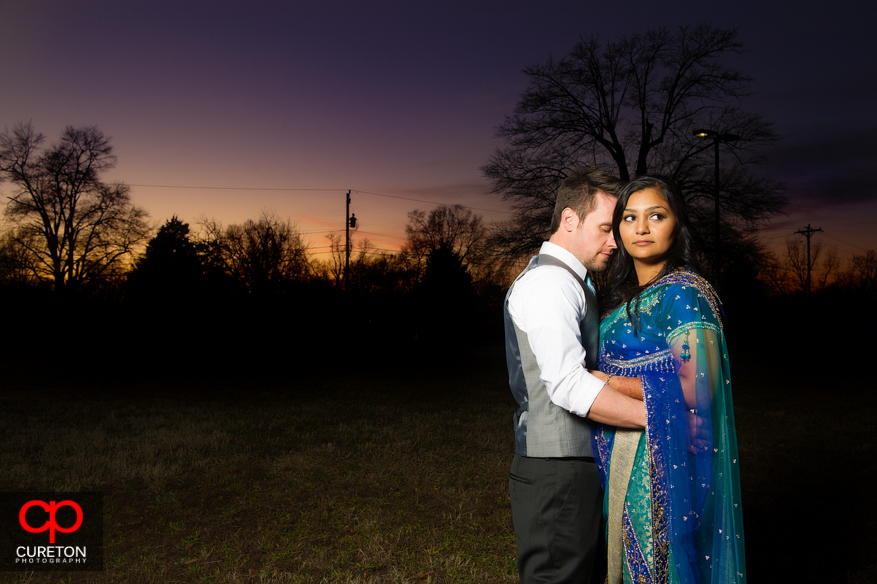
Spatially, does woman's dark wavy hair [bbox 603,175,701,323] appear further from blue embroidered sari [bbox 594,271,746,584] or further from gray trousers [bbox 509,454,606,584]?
gray trousers [bbox 509,454,606,584]

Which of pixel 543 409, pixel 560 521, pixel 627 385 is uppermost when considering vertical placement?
pixel 627 385

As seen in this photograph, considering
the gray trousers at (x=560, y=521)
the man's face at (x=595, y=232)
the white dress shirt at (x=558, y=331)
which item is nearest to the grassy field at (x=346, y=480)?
the gray trousers at (x=560, y=521)

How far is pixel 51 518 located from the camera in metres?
5.38

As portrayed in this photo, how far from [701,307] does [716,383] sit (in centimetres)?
27

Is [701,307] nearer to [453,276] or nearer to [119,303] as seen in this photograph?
[119,303]

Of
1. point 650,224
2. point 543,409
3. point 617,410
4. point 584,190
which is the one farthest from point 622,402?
point 584,190

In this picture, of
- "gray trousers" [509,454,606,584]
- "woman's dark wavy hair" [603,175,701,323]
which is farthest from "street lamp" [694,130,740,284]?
"gray trousers" [509,454,606,584]

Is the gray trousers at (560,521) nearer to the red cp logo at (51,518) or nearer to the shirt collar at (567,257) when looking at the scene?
the shirt collar at (567,257)

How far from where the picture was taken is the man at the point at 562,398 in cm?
210

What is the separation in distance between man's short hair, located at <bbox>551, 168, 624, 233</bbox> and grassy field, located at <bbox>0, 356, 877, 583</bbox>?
3035 mm

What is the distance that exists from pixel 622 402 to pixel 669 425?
0.61 feet

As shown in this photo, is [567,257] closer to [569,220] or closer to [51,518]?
[569,220]

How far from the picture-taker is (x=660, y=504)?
7.19ft

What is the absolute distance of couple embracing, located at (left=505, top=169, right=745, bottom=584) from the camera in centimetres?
211
